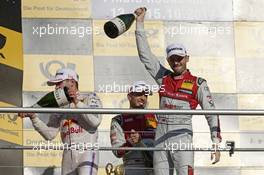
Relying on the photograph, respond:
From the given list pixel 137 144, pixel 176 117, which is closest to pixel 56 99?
pixel 137 144

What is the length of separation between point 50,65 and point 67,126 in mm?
2229

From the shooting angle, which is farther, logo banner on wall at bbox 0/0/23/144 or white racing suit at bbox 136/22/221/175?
logo banner on wall at bbox 0/0/23/144

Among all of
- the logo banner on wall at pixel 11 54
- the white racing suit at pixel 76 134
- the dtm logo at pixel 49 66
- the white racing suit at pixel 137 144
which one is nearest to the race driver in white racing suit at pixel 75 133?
the white racing suit at pixel 76 134

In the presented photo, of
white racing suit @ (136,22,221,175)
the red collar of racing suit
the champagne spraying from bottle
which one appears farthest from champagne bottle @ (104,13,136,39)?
the red collar of racing suit

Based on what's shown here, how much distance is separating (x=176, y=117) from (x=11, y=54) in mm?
2442

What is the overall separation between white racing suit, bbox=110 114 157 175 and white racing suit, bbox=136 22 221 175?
0.24 feet

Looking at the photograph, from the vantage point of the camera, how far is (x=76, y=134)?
570cm

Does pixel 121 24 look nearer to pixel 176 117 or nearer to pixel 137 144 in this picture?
pixel 176 117

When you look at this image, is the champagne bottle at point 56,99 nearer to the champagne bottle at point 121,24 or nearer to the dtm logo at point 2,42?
the champagne bottle at point 121,24

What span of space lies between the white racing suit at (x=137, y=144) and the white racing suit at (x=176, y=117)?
0.24 ft

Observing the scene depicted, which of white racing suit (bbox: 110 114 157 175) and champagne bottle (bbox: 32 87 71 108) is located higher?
champagne bottle (bbox: 32 87 71 108)

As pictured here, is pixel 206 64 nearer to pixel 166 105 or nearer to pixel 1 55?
pixel 1 55

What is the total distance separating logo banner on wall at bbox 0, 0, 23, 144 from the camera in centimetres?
774

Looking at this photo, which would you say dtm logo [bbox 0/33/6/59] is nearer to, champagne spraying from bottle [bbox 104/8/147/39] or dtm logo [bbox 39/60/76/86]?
dtm logo [bbox 39/60/76/86]
